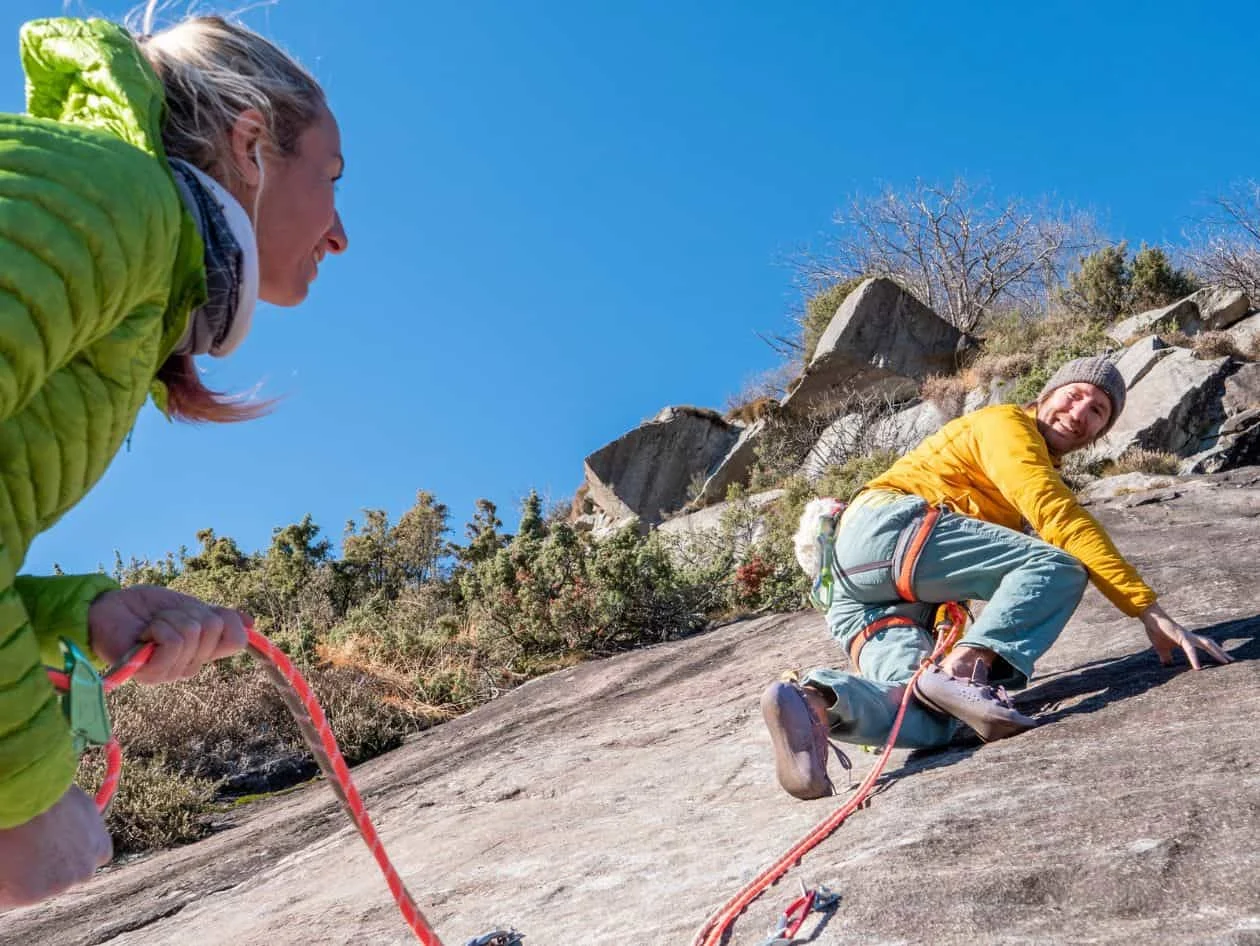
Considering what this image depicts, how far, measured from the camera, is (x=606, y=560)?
9.68 m

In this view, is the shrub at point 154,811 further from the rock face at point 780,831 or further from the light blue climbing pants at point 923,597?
the light blue climbing pants at point 923,597

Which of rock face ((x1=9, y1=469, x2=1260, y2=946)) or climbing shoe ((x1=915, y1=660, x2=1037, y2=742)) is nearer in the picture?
rock face ((x1=9, y1=469, x2=1260, y2=946))

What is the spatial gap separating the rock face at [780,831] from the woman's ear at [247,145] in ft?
5.20

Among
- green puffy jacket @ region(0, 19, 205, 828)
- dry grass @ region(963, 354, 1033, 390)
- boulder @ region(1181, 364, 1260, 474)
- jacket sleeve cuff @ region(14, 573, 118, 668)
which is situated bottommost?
boulder @ region(1181, 364, 1260, 474)

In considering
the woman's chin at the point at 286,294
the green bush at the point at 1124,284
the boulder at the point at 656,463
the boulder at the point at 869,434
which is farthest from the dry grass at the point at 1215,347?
the woman's chin at the point at 286,294

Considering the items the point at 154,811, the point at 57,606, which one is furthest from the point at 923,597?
the point at 154,811

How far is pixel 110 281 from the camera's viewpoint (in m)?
1.08

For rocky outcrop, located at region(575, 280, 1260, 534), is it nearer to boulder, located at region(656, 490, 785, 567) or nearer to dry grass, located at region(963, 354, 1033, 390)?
dry grass, located at region(963, 354, 1033, 390)

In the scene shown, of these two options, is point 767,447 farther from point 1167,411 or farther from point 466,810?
point 466,810

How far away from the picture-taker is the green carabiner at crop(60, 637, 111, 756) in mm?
1072

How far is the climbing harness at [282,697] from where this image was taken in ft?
3.57

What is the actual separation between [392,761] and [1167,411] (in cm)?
991

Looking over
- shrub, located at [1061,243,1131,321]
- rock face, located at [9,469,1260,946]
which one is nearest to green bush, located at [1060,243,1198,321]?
shrub, located at [1061,243,1131,321]

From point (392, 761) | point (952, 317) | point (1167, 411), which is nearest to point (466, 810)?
point (392, 761)
